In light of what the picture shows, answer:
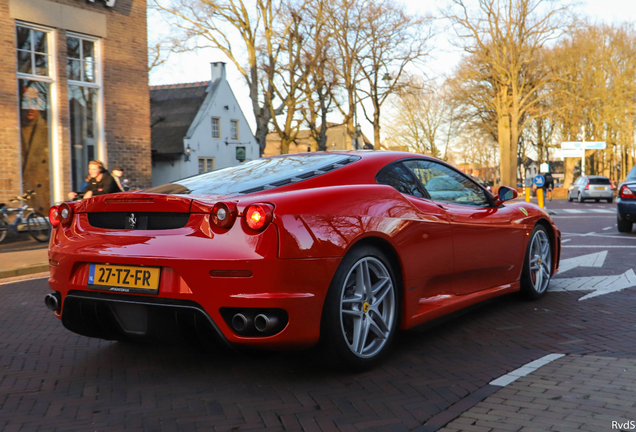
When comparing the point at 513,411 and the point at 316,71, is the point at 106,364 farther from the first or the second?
the point at 316,71

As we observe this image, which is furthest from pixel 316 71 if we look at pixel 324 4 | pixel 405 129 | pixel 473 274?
pixel 405 129

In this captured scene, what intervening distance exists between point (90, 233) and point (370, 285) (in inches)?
66.0

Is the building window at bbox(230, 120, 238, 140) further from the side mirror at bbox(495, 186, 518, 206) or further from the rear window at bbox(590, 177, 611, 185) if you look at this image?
the side mirror at bbox(495, 186, 518, 206)

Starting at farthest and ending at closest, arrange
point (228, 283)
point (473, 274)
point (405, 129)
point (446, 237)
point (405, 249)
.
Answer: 1. point (405, 129)
2. point (473, 274)
3. point (446, 237)
4. point (405, 249)
5. point (228, 283)

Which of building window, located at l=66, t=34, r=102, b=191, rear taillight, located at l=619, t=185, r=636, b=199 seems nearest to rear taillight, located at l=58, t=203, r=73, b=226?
rear taillight, located at l=619, t=185, r=636, b=199

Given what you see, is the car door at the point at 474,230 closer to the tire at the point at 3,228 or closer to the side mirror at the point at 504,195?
the side mirror at the point at 504,195

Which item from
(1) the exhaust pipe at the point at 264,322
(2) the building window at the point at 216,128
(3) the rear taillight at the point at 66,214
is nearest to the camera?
(1) the exhaust pipe at the point at 264,322

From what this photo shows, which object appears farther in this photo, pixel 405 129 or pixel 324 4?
pixel 405 129

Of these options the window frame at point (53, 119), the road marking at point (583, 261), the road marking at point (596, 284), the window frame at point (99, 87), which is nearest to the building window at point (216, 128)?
the window frame at point (99, 87)

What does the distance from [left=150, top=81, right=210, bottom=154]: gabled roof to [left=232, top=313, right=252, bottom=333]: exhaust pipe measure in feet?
124

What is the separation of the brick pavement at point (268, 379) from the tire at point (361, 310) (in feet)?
0.46

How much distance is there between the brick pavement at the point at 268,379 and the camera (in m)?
3.06

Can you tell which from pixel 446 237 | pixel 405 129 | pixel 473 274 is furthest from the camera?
pixel 405 129

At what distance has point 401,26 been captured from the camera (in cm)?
3181
